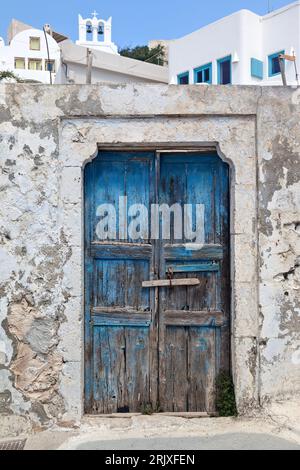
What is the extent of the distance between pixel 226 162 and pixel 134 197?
80 centimetres

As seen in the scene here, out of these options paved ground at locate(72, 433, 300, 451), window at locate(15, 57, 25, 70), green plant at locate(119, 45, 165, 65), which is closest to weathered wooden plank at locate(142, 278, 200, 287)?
paved ground at locate(72, 433, 300, 451)

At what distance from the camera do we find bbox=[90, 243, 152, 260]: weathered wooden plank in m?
4.13

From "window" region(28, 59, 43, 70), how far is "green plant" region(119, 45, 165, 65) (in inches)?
394

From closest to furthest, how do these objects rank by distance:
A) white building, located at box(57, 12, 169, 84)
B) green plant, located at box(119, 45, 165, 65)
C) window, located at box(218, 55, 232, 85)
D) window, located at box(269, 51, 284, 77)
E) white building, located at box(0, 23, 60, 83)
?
window, located at box(269, 51, 284, 77), window, located at box(218, 55, 232, 85), white building, located at box(57, 12, 169, 84), white building, located at box(0, 23, 60, 83), green plant, located at box(119, 45, 165, 65)

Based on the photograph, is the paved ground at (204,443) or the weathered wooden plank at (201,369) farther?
the weathered wooden plank at (201,369)

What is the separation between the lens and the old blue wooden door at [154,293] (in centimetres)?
414

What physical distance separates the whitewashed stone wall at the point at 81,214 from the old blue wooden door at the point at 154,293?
0.60 feet

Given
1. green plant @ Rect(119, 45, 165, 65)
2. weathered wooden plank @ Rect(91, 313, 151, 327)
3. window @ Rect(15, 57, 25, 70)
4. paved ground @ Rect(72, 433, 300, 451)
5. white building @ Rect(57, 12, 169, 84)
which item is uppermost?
green plant @ Rect(119, 45, 165, 65)

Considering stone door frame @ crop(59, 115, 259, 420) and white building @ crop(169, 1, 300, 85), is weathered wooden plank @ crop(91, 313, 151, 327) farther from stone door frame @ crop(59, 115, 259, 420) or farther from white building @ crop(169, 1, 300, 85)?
white building @ crop(169, 1, 300, 85)

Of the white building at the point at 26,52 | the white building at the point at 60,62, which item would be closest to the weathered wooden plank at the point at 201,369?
the white building at the point at 60,62

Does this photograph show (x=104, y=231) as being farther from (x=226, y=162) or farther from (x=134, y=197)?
(x=226, y=162)

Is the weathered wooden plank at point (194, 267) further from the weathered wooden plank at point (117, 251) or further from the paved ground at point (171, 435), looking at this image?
the paved ground at point (171, 435)
